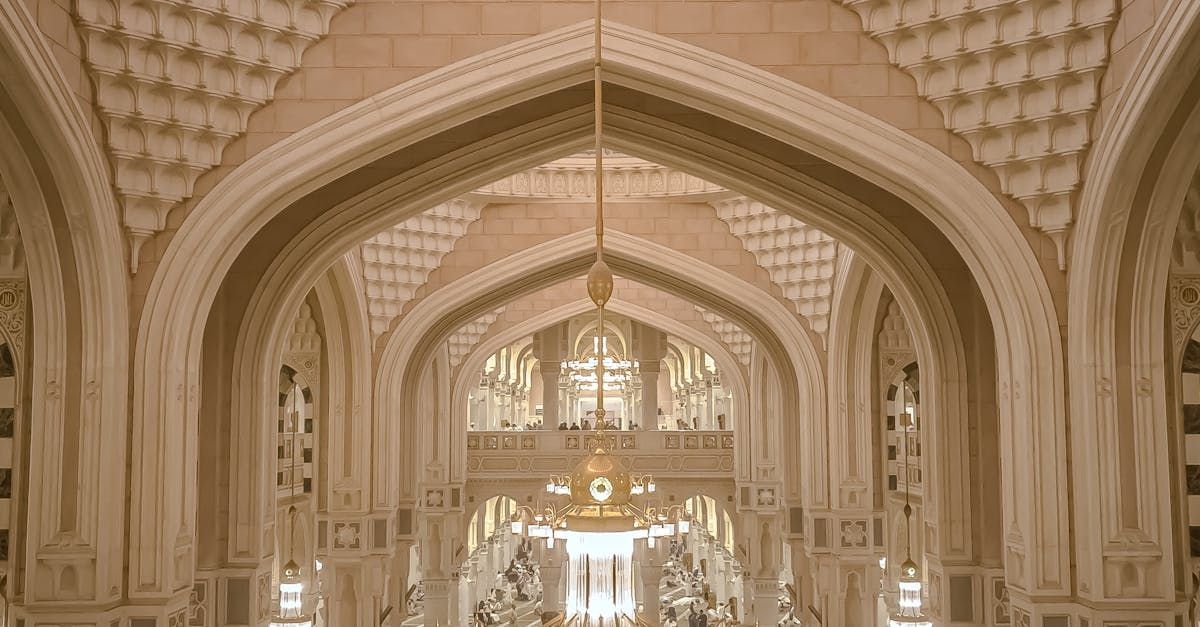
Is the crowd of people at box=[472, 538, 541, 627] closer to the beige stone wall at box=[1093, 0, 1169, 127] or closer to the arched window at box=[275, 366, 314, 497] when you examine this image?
the arched window at box=[275, 366, 314, 497]

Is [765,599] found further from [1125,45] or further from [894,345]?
[1125,45]

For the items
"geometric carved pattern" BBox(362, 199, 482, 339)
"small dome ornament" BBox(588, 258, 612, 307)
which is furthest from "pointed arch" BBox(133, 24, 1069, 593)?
"geometric carved pattern" BBox(362, 199, 482, 339)

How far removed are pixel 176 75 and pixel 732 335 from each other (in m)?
11.1

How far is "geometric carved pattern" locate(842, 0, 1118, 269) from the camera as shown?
6.01m

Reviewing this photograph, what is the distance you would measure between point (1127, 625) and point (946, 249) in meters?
2.95

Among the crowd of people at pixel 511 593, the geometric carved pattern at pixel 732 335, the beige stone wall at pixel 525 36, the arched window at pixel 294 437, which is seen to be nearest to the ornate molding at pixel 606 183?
the arched window at pixel 294 437

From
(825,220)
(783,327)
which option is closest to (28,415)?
(825,220)

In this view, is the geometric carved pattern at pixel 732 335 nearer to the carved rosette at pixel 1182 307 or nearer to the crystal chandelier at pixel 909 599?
the crystal chandelier at pixel 909 599

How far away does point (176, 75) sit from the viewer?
6309 mm

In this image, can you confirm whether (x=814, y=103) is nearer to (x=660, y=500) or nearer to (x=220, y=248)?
(x=220, y=248)

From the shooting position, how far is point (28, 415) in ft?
21.3

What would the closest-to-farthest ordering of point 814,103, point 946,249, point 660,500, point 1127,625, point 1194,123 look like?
1. point 1194,123
2. point 1127,625
3. point 814,103
4. point 946,249
5. point 660,500

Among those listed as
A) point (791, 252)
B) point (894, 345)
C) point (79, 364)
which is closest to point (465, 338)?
point (791, 252)

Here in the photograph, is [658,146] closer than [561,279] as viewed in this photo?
Yes
